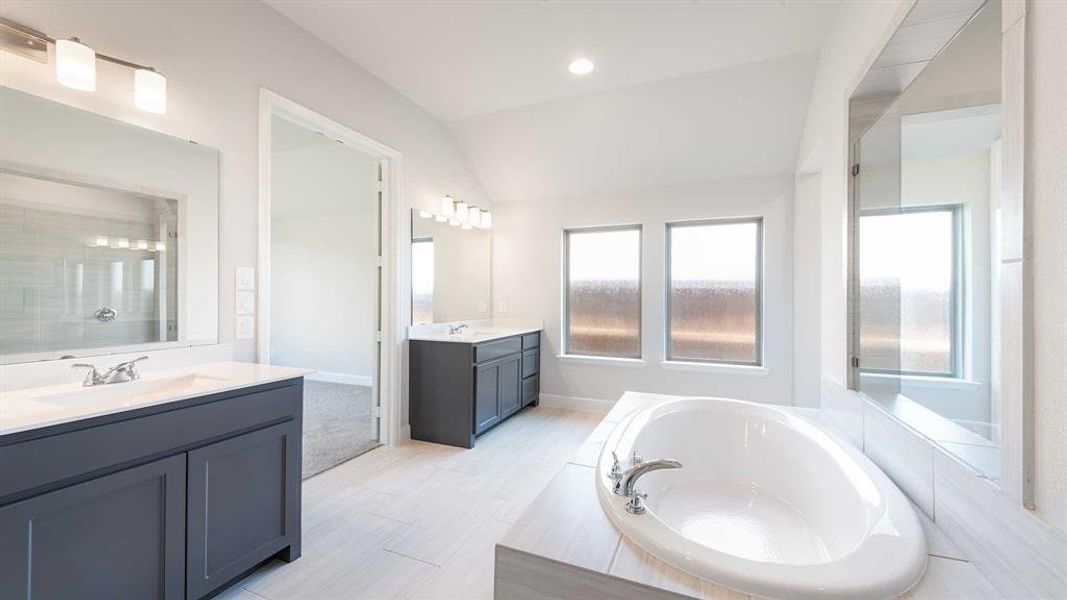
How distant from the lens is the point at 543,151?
12.6 ft

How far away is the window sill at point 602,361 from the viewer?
404cm

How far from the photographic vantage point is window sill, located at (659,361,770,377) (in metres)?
3.65

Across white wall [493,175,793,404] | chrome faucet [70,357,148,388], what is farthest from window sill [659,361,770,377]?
chrome faucet [70,357,148,388]

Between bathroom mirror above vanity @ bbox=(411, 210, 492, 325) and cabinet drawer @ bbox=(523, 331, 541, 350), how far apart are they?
612mm

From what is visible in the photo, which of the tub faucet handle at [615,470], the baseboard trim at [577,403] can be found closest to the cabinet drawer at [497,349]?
the baseboard trim at [577,403]

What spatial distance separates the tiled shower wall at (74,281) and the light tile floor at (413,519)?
45.5 inches

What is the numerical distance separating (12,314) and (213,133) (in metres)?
1.06

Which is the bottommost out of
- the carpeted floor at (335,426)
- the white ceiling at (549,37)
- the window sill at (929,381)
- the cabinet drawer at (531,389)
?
the carpeted floor at (335,426)

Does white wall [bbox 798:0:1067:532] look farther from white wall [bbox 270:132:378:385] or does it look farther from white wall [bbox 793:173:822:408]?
white wall [bbox 270:132:378:385]

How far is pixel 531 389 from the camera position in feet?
13.7

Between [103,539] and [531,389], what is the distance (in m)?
3.21

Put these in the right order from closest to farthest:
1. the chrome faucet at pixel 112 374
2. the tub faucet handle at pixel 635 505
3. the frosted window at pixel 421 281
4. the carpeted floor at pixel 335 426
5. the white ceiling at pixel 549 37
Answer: the tub faucet handle at pixel 635 505
the chrome faucet at pixel 112 374
the white ceiling at pixel 549 37
the carpeted floor at pixel 335 426
the frosted window at pixel 421 281

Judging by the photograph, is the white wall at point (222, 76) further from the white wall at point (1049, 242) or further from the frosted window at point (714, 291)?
the frosted window at point (714, 291)

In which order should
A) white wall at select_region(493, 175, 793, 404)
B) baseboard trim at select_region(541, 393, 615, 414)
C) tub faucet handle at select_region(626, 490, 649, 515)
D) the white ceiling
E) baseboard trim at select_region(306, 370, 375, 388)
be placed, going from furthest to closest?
1. baseboard trim at select_region(306, 370, 375, 388)
2. baseboard trim at select_region(541, 393, 615, 414)
3. white wall at select_region(493, 175, 793, 404)
4. the white ceiling
5. tub faucet handle at select_region(626, 490, 649, 515)
